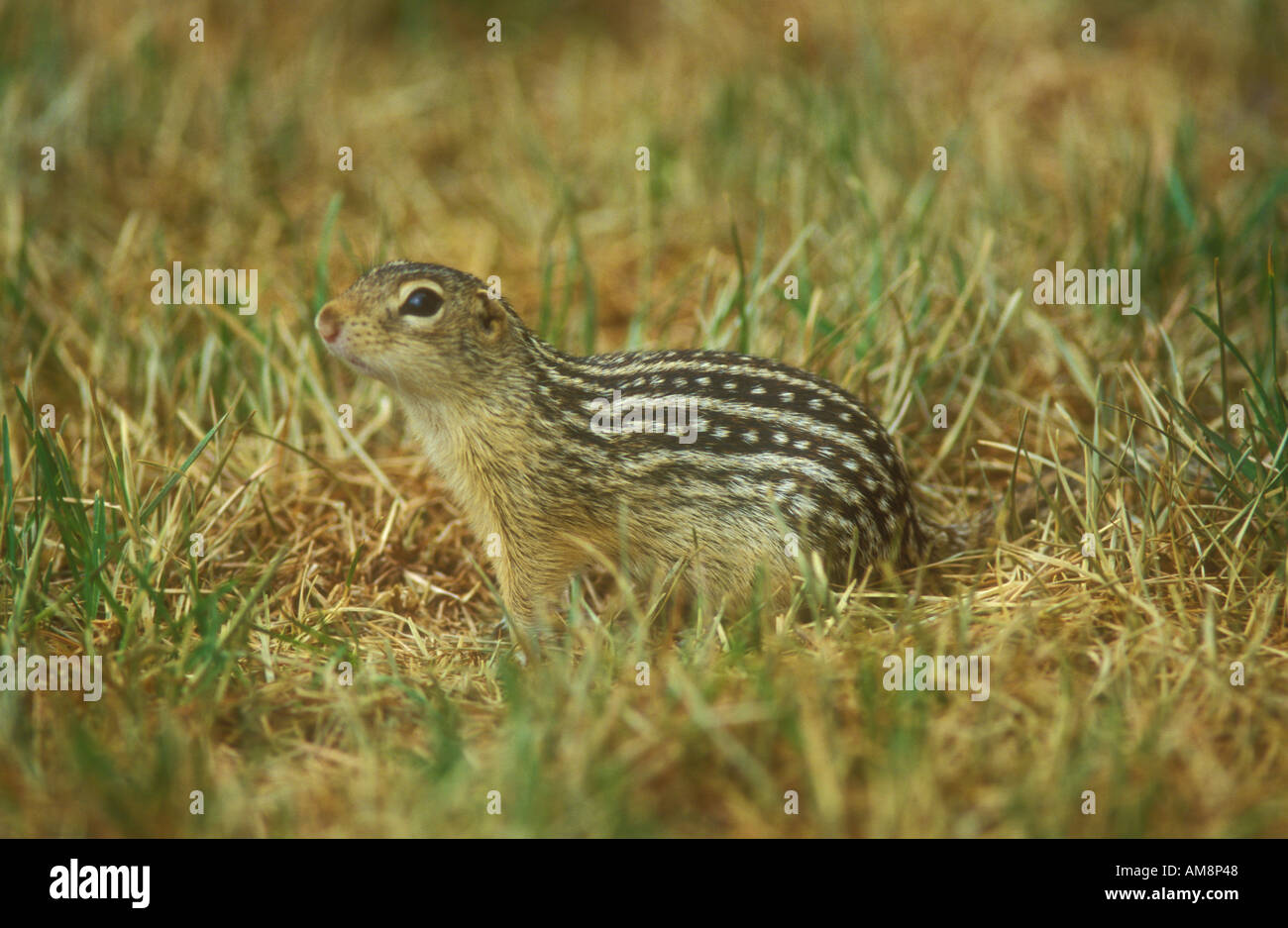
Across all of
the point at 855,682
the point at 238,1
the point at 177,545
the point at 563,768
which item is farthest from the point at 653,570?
the point at 238,1

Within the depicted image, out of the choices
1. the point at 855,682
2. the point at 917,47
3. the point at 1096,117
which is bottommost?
the point at 855,682

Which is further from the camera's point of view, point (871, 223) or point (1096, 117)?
point (1096, 117)

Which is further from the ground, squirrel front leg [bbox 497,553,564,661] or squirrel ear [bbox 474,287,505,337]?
squirrel ear [bbox 474,287,505,337]

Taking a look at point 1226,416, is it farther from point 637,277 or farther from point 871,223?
point 637,277

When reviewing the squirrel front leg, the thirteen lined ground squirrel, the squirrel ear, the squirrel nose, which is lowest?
the squirrel front leg

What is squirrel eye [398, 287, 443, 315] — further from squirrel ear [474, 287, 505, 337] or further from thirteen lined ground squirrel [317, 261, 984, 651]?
squirrel ear [474, 287, 505, 337]

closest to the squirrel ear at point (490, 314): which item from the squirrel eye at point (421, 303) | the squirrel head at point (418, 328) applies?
the squirrel head at point (418, 328)

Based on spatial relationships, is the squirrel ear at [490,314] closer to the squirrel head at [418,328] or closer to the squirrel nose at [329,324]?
the squirrel head at [418,328]

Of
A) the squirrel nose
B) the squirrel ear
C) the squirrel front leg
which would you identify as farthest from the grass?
the squirrel ear
